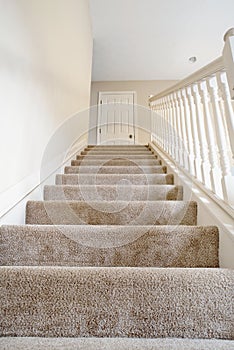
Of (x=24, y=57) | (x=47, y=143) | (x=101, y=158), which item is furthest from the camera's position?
(x=101, y=158)

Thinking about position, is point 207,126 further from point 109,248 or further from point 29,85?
point 29,85

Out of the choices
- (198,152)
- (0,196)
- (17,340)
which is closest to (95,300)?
(17,340)

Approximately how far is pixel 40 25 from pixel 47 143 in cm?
76

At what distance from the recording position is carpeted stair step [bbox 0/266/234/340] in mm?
772

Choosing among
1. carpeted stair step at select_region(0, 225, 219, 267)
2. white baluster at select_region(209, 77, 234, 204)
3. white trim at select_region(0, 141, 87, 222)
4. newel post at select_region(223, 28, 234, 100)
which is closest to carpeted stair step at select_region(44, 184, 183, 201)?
white trim at select_region(0, 141, 87, 222)

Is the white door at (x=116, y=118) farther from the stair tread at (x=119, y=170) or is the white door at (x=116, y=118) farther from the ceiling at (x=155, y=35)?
the stair tread at (x=119, y=170)

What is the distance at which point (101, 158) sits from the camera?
2.96 m

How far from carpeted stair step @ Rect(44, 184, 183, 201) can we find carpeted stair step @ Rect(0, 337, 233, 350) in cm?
102

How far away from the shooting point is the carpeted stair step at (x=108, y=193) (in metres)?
1.71

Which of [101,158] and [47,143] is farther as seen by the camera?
[101,158]

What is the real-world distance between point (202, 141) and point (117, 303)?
109cm

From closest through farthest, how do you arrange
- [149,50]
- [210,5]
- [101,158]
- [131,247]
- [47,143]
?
[131,247] < [47,143] < [101,158] < [210,5] < [149,50]

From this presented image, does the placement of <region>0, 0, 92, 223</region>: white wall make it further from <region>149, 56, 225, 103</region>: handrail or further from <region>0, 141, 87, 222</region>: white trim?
<region>149, 56, 225, 103</region>: handrail

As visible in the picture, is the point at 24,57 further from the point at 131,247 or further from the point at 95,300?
the point at 95,300
